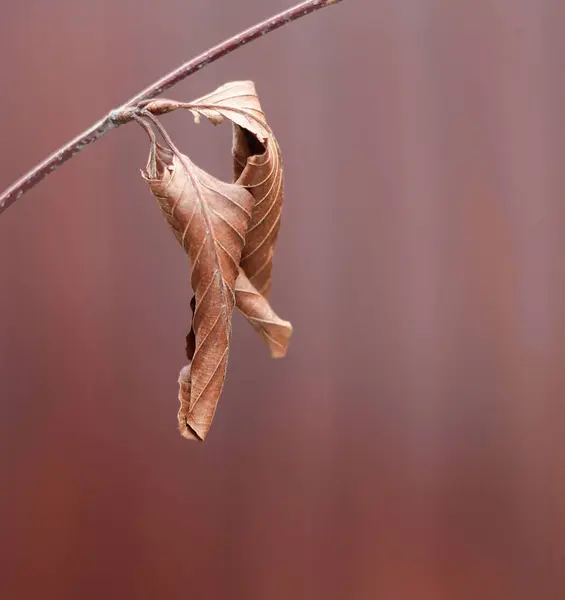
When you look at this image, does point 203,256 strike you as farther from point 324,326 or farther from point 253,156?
point 324,326

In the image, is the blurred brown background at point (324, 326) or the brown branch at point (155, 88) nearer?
the brown branch at point (155, 88)

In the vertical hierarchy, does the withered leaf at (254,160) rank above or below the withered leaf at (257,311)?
above

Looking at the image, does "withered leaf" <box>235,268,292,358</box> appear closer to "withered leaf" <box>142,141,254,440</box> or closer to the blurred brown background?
"withered leaf" <box>142,141,254,440</box>

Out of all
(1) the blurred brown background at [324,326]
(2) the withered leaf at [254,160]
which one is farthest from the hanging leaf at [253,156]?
(1) the blurred brown background at [324,326]

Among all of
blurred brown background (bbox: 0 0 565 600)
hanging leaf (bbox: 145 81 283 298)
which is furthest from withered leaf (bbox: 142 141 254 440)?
blurred brown background (bbox: 0 0 565 600)

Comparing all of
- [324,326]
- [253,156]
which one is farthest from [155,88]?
[324,326]

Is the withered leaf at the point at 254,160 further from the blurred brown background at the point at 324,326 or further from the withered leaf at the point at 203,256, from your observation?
the blurred brown background at the point at 324,326
